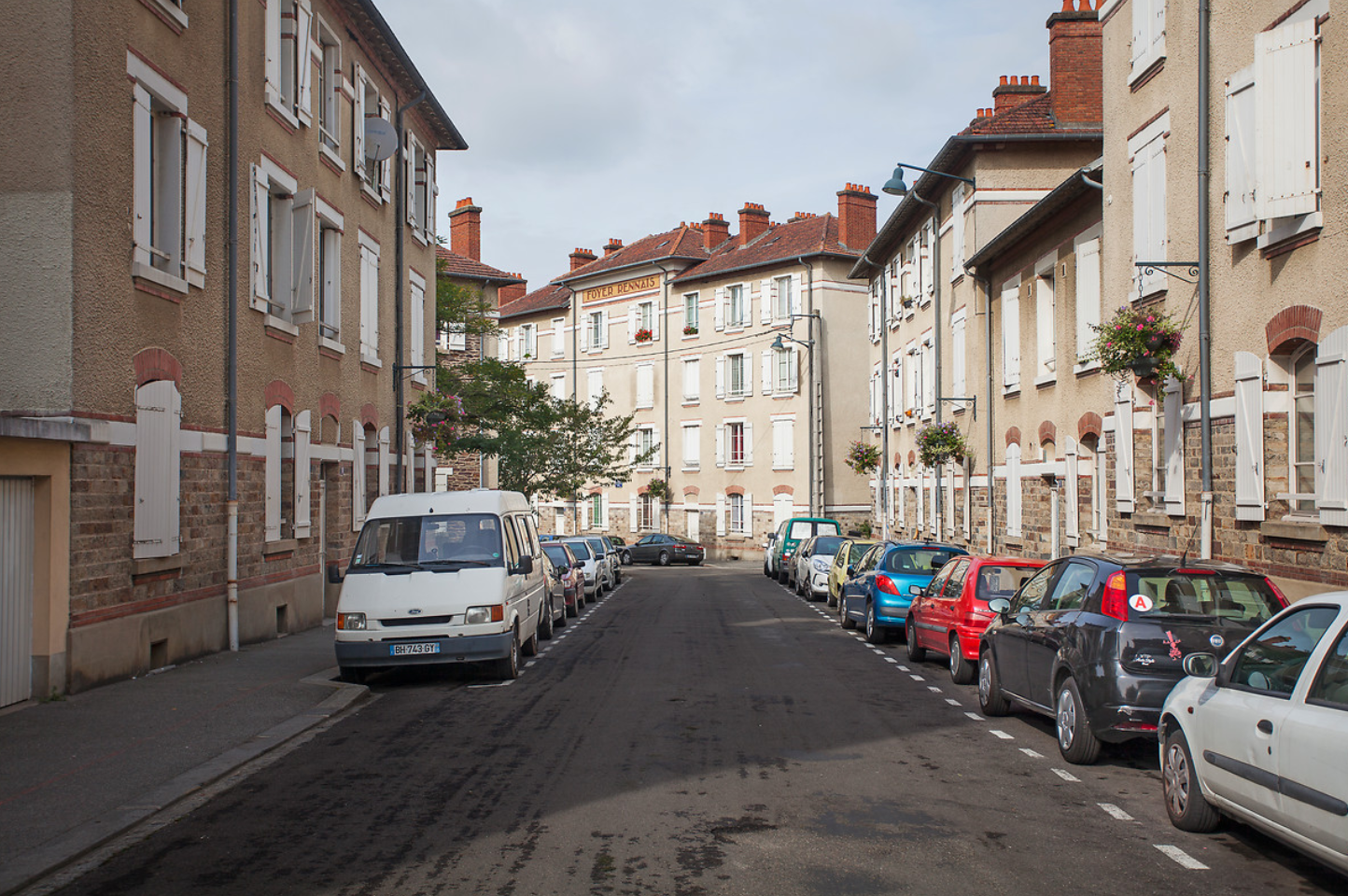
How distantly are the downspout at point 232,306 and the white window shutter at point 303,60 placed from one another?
2881 millimetres

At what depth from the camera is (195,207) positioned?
49.8 ft

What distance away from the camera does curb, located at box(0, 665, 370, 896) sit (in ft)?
20.2

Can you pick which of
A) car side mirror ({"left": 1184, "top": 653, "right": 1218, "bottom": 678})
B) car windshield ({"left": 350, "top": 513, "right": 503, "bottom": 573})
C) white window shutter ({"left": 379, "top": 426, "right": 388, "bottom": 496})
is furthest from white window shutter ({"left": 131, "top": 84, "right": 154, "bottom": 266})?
car side mirror ({"left": 1184, "top": 653, "right": 1218, "bottom": 678})

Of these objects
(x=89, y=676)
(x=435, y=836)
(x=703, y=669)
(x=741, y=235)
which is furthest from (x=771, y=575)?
(x=435, y=836)

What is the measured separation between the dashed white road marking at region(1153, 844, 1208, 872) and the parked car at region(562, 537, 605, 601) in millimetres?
22664

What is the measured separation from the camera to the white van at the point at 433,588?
42.3 ft

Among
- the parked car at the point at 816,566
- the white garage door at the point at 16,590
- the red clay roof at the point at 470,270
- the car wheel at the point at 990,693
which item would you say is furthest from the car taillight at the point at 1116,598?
the red clay roof at the point at 470,270

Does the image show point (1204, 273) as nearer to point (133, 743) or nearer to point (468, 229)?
point (133, 743)

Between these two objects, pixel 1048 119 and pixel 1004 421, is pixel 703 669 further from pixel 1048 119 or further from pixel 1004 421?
pixel 1048 119

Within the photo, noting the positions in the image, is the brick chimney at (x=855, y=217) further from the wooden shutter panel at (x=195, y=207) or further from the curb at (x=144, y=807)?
the curb at (x=144, y=807)

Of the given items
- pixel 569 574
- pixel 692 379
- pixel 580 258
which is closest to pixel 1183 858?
pixel 569 574

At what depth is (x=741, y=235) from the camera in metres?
57.4

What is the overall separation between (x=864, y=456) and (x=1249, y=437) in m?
26.6

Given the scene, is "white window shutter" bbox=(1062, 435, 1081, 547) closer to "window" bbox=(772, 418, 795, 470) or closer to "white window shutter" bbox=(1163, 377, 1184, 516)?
"white window shutter" bbox=(1163, 377, 1184, 516)
